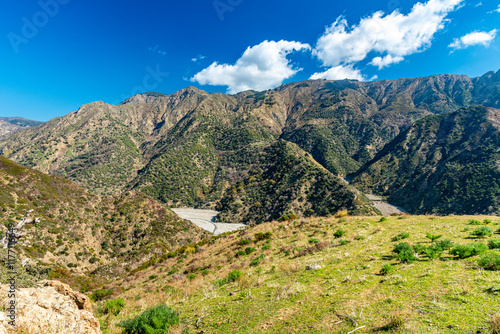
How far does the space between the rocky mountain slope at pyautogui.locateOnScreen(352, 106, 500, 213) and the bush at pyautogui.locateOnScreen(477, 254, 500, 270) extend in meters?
138

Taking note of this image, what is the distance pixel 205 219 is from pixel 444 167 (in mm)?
155674

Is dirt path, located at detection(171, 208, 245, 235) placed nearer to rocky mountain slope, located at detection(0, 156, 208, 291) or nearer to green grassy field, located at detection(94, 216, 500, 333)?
rocky mountain slope, located at detection(0, 156, 208, 291)

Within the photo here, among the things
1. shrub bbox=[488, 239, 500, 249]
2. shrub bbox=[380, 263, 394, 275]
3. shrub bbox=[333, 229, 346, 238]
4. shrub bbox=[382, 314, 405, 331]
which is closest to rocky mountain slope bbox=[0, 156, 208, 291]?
shrub bbox=[333, 229, 346, 238]

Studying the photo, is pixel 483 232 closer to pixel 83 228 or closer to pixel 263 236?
pixel 263 236

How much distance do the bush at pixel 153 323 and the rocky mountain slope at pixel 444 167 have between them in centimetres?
14543

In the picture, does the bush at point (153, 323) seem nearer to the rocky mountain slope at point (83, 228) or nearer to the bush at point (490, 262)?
the bush at point (490, 262)

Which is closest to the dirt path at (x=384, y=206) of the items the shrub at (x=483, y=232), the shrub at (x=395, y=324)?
the shrub at (x=483, y=232)

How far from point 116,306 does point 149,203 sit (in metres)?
53.7

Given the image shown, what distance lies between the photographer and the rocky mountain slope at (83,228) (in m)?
33.8

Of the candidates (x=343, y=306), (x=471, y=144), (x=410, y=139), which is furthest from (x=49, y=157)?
(x=471, y=144)

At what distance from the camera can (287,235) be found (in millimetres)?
17203

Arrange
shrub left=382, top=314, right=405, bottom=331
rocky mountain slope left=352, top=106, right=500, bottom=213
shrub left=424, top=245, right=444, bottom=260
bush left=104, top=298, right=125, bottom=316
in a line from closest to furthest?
shrub left=382, top=314, right=405, bottom=331
shrub left=424, top=245, right=444, bottom=260
bush left=104, top=298, right=125, bottom=316
rocky mountain slope left=352, top=106, right=500, bottom=213

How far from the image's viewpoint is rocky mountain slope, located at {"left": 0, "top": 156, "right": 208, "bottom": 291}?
111ft

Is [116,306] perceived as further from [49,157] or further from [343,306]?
[49,157]
